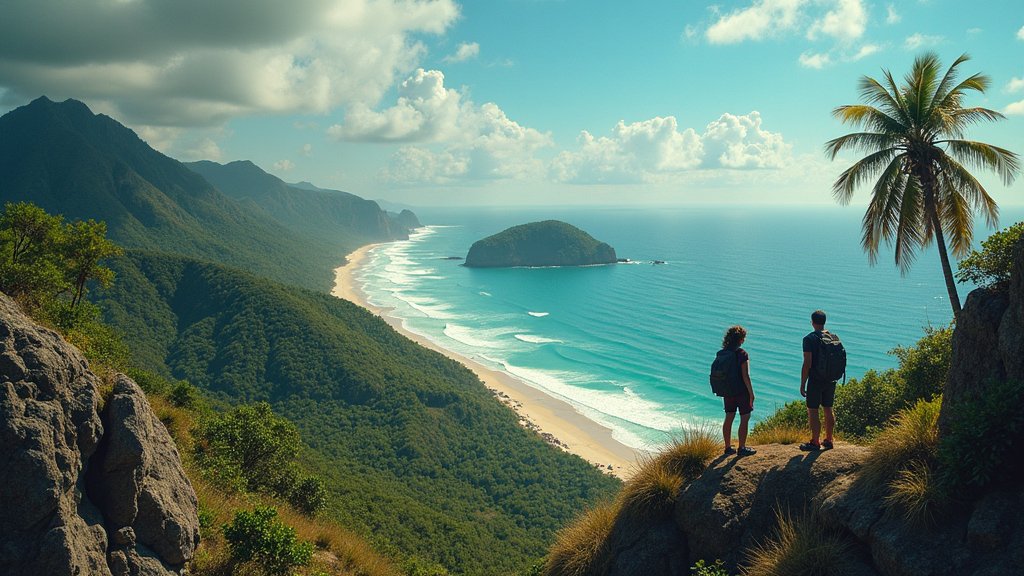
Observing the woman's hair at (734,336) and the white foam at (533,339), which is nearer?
the woman's hair at (734,336)

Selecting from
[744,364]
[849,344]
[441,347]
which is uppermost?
[744,364]

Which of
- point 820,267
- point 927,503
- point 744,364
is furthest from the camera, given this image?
point 820,267

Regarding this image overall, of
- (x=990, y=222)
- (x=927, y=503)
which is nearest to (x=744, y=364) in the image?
(x=927, y=503)

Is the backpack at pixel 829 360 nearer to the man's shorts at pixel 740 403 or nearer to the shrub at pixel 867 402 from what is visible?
the man's shorts at pixel 740 403

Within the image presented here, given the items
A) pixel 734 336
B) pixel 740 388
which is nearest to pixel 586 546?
pixel 740 388

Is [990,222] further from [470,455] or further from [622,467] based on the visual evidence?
[470,455]

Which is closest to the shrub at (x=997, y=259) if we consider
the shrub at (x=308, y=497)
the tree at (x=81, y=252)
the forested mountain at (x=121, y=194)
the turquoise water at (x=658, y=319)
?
the shrub at (x=308, y=497)

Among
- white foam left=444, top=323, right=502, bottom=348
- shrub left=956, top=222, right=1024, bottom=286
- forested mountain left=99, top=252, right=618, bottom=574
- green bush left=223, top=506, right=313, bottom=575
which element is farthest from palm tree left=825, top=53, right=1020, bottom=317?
white foam left=444, top=323, right=502, bottom=348

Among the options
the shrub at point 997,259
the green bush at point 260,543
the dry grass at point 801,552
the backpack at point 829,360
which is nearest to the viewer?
the dry grass at point 801,552
